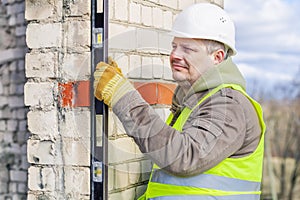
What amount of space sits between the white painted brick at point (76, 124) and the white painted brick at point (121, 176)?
0.76 feet

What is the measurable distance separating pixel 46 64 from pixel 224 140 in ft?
3.13

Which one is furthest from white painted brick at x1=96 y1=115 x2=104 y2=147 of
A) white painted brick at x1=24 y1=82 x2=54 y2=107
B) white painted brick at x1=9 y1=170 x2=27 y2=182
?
white painted brick at x1=9 y1=170 x2=27 y2=182

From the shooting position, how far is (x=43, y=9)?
247cm

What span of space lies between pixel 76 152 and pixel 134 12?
0.72 metres

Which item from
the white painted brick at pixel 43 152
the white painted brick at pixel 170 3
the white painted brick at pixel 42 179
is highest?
the white painted brick at pixel 170 3

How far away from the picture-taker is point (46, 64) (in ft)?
8.07

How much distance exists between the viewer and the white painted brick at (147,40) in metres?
2.62

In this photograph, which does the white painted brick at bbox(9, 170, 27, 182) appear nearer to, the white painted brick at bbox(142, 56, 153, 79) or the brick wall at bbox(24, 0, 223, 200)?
the brick wall at bbox(24, 0, 223, 200)

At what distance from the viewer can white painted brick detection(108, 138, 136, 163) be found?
7.82ft

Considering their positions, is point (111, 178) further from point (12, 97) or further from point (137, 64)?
point (12, 97)

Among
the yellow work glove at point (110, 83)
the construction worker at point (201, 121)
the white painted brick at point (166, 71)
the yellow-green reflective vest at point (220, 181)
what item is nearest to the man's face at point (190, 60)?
the construction worker at point (201, 121)

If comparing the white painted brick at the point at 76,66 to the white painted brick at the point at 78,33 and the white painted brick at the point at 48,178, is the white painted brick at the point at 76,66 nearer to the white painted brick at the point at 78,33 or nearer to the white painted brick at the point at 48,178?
the white painted brick at the point at 78,33

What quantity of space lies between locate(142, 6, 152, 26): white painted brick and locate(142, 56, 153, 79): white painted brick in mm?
173

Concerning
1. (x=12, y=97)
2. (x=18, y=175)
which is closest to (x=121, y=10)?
(x=12, y=97)
